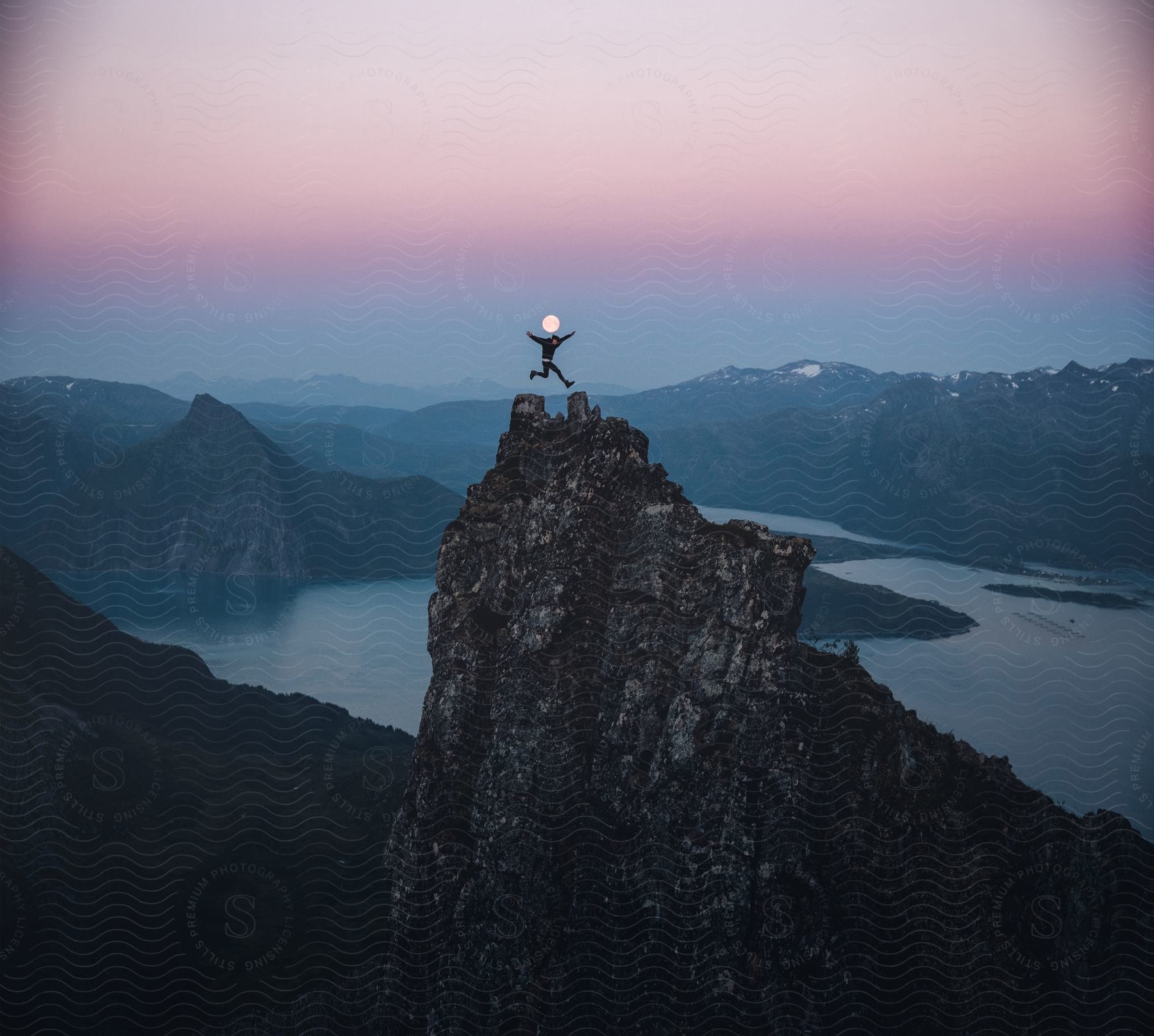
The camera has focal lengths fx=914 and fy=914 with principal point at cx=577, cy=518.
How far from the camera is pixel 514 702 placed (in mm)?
29609

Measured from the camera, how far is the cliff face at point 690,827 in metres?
24.7

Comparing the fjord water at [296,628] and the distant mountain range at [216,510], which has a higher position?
the distant mountain range at [216,510]

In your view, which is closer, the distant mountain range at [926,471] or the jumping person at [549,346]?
the jumping person at [549,346]

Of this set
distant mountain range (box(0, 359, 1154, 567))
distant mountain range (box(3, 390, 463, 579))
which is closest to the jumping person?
distant mountain range (box(3, 390, 463, 579))

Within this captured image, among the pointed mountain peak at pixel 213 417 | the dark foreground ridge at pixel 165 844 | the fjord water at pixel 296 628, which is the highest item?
the pointed mountain peak at pixel 213 417

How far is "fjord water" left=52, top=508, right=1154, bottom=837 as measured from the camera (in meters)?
74.4

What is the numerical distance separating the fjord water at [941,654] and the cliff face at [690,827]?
128 feet

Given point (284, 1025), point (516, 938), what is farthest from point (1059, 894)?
point (284, 1025)

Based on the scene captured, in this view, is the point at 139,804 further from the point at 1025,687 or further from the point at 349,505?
the point at 349,505

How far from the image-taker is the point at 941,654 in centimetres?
10069

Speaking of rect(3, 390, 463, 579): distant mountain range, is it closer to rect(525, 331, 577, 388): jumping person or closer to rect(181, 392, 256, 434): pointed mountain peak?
rect(181, 392, 256, 434): pointed mountain peak

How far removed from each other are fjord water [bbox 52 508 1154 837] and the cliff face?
39.1 meters

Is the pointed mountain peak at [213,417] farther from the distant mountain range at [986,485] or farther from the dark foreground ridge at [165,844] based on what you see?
the distant mountain range at [986,485]

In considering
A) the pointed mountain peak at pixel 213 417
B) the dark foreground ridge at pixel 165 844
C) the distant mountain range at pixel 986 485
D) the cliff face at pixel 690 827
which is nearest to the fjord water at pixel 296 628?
the dark foreground ridge at pixel 165 844
